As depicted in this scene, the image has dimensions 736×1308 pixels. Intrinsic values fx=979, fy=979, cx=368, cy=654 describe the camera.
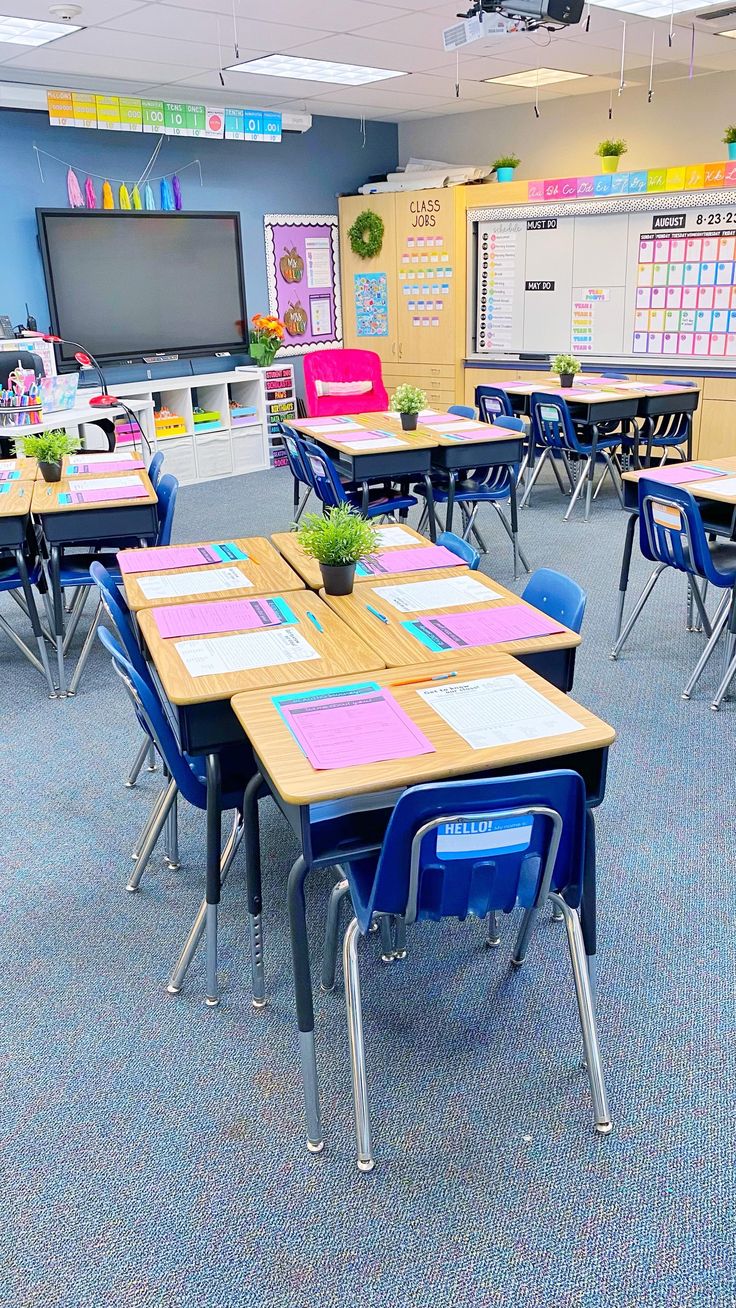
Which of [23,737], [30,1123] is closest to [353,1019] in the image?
[30,1123]

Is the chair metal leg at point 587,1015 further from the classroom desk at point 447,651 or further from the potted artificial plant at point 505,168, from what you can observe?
the potted artificial plant at point 505,168

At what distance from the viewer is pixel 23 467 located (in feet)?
16.0

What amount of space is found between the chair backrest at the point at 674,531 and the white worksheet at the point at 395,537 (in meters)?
1.03

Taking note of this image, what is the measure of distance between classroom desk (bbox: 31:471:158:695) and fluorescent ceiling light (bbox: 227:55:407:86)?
4129 mm

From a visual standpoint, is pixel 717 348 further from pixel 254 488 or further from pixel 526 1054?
pixel 526 1054

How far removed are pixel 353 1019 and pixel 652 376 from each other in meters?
7.14

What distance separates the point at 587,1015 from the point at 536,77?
25.0 feet

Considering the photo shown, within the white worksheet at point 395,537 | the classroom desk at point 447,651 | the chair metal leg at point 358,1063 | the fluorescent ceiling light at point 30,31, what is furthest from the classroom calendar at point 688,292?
the chair metal leg at point 358,1063

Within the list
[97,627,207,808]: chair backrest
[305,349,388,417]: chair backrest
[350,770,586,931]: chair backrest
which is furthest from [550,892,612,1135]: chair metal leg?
[305,349,388,417]: chair backrest

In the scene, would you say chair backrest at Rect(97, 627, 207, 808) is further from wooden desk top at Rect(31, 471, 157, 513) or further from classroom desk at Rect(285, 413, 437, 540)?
classroom desk at Rect(285, 413, 437, 540)

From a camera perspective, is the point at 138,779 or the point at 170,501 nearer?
the point at 138,779

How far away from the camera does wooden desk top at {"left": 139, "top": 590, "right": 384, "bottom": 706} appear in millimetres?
2111

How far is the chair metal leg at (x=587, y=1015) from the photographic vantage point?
1.93 metres

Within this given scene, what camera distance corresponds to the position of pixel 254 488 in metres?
8.02
